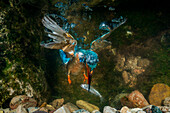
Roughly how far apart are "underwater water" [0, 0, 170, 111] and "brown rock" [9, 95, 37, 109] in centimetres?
31

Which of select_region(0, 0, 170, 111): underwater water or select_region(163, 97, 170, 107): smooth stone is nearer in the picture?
select_region(163, 97, 170, 107): smooth stone

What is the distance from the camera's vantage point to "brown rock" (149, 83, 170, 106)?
3.46 metres

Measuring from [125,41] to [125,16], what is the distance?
880mm

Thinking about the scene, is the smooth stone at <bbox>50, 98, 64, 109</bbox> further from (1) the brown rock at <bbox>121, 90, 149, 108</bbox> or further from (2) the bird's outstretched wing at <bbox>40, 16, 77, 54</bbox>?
(1) the brown rock at <bbox>121, 90, 149, 108</bbox>

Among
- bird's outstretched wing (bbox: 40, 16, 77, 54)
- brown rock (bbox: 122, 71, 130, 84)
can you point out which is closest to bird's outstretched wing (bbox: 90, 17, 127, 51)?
bird's outstretched wing (bbox: 40, 16, 77, 54)

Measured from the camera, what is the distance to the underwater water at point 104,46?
12.0 ft

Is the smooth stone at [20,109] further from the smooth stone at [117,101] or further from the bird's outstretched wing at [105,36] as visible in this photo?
the smooth stone at [117,101]

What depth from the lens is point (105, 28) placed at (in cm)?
446

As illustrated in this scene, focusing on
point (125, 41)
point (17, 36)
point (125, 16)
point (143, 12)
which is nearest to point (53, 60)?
point (17, 36)

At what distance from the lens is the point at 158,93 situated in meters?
3.54

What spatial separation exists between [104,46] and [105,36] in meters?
0.70

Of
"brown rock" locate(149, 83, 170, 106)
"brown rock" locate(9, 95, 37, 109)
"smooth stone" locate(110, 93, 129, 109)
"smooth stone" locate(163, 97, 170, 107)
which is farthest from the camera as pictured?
"smooth stone" locate(110, 93, 129, 109)

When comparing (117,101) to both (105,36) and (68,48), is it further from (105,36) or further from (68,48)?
(68,48)

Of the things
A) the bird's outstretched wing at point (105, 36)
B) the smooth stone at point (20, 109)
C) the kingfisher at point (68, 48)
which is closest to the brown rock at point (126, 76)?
the bird's outstretched wing at point (105, 36)
